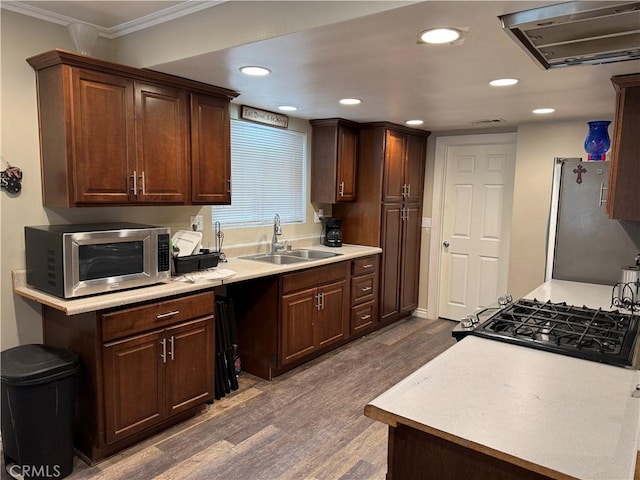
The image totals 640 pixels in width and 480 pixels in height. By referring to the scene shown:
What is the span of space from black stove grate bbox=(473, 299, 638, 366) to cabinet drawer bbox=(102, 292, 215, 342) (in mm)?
1604

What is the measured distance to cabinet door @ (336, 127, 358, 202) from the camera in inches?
172

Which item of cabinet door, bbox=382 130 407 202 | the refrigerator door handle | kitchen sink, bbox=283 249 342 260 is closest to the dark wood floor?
kitchen sink, bbox=283 249 342 260

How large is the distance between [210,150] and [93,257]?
3.66ft

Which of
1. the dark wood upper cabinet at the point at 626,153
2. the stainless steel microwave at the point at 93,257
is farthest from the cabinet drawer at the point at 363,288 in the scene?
the dark wood upper cabinet at the point at 626,153

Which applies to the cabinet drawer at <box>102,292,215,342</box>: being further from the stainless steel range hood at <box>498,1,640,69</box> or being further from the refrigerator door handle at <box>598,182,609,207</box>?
the refrigerator door handle at <box>598,182,609,207</box>

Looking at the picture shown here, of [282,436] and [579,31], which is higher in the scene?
[579,31]

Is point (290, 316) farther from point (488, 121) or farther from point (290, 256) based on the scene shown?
point (488, 121)

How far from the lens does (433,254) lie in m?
5.17

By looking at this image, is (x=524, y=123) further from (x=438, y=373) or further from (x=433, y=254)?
(x=438, y=373)

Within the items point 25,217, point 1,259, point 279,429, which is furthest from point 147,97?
point 279,429

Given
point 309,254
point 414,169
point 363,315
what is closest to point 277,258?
point 309,254

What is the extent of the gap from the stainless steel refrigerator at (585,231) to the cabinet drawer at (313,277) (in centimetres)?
166

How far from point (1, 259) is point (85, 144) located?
2.53ft

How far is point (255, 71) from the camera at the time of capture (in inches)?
100.0
